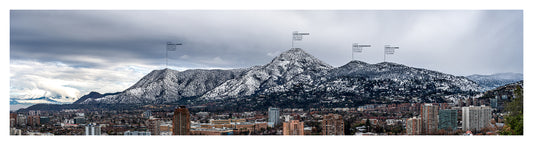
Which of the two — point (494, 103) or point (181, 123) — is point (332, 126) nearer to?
point (181, 123)

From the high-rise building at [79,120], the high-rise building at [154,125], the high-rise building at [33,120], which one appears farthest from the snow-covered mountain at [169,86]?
the high-rise building at [154,125]

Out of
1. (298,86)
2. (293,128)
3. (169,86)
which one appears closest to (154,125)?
(169,86)

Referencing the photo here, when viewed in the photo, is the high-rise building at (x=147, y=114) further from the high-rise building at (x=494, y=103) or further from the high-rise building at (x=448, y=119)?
the high-rise building at (x=494, y=103)

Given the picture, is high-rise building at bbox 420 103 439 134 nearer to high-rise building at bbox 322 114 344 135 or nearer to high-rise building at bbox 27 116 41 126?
high-rise building at bbox 322 114 344 135

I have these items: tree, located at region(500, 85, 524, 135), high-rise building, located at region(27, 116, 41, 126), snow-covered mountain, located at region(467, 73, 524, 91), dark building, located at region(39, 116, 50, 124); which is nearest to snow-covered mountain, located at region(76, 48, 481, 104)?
snow-covered mountain, located at region(467, 73, 524, 91)
